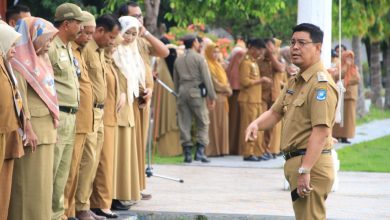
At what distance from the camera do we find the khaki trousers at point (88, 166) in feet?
34.7

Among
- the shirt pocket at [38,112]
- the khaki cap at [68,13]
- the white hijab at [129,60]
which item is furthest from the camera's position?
the white hijab at [129,60]

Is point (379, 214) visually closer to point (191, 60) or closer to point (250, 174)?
point (250, 174)

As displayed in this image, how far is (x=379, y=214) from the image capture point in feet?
39.4

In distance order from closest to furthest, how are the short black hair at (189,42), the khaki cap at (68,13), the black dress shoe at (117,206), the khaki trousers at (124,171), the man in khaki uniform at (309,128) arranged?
the man in khaki uniform at (309,128) → the khaki cap at (68,13) → the khaki trousers at (124,171) → the black dress shoe at (117,206) → the short black hair at (189,42)

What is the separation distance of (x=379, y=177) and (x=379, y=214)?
4.39 metres

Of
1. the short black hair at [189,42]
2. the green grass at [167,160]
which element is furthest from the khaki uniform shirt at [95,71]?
the green grass at [167,160]

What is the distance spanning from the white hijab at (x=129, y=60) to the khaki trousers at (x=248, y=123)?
22.1ft

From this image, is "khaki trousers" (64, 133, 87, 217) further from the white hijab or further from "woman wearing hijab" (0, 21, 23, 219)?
"woman wearing hijab" (0, 21, 23, 219)

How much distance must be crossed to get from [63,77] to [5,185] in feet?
4.56

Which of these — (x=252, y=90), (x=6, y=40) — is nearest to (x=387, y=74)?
(x=252, y=90)

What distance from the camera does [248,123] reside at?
19.1 meters

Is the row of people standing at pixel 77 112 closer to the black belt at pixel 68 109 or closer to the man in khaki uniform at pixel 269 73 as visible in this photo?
the black belt at pixel 68 109

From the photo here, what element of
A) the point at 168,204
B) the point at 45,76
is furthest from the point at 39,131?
the point at 168,204

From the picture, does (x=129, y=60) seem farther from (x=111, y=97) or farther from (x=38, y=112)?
(x=38, y=112)
